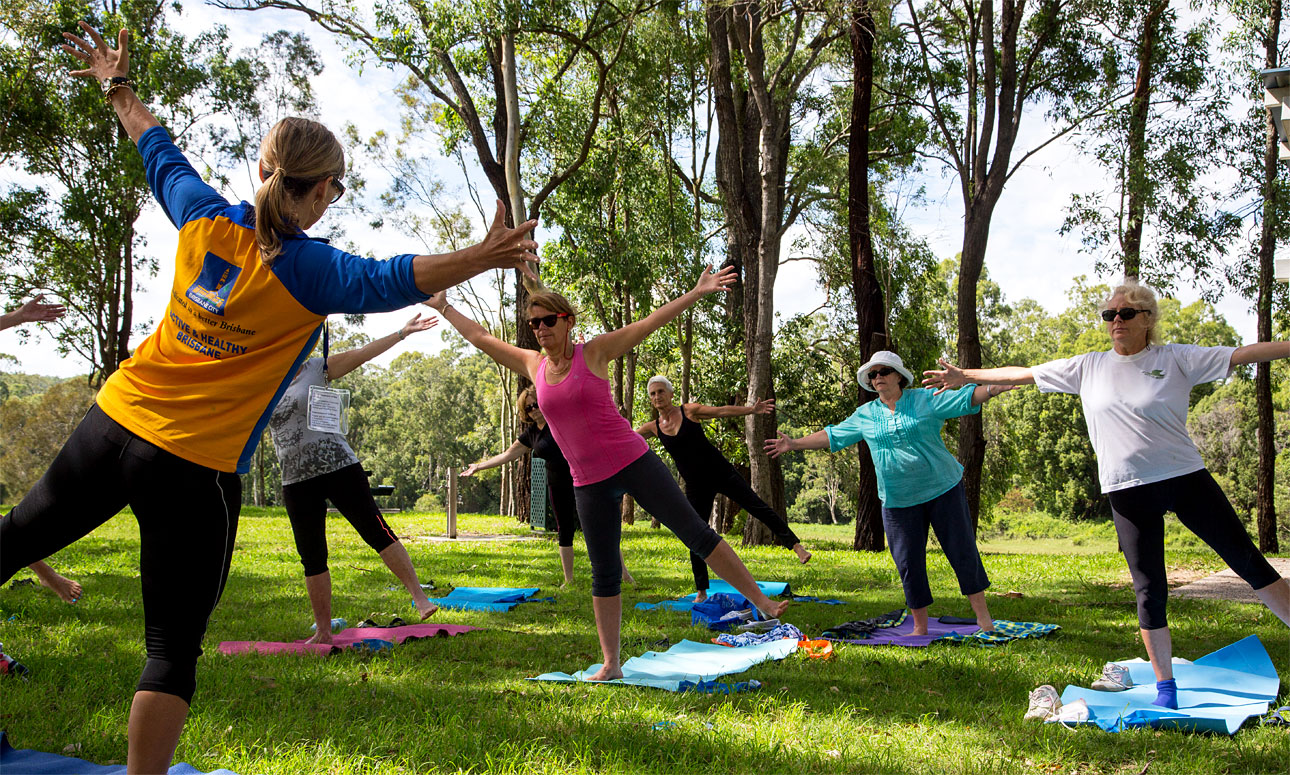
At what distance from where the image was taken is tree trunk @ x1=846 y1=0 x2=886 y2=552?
14.6 m

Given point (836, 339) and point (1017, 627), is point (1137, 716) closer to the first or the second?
point (1017, 627)

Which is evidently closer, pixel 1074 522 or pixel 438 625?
pixel 438 625

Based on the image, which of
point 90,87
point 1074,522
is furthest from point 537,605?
point 1074,522

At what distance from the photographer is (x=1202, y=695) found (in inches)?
170

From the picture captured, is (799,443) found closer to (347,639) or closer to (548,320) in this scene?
(548,320)

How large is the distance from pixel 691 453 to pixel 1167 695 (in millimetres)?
4201

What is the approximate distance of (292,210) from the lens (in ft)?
7.88

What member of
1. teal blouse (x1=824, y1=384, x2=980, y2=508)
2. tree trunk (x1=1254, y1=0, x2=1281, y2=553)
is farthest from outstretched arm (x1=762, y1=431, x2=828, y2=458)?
tree trunk (x1=1254, y1=0, x2=1281, y2=553)

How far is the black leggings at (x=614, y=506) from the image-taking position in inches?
184

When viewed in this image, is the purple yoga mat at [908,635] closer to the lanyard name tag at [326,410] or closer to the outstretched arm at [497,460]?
the outstretched arm at [497,460]

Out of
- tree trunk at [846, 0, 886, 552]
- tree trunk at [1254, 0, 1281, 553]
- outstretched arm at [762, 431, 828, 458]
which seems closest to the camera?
outstretched arm at [762, 431, 828, 458]

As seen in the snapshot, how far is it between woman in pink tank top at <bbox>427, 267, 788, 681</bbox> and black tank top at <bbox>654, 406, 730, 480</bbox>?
279cm

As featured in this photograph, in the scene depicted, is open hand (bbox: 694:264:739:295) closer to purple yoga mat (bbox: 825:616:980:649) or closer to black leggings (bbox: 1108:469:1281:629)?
black leggings (bbox: 1108:469:1281:629)

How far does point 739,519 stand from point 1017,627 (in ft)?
48.4
